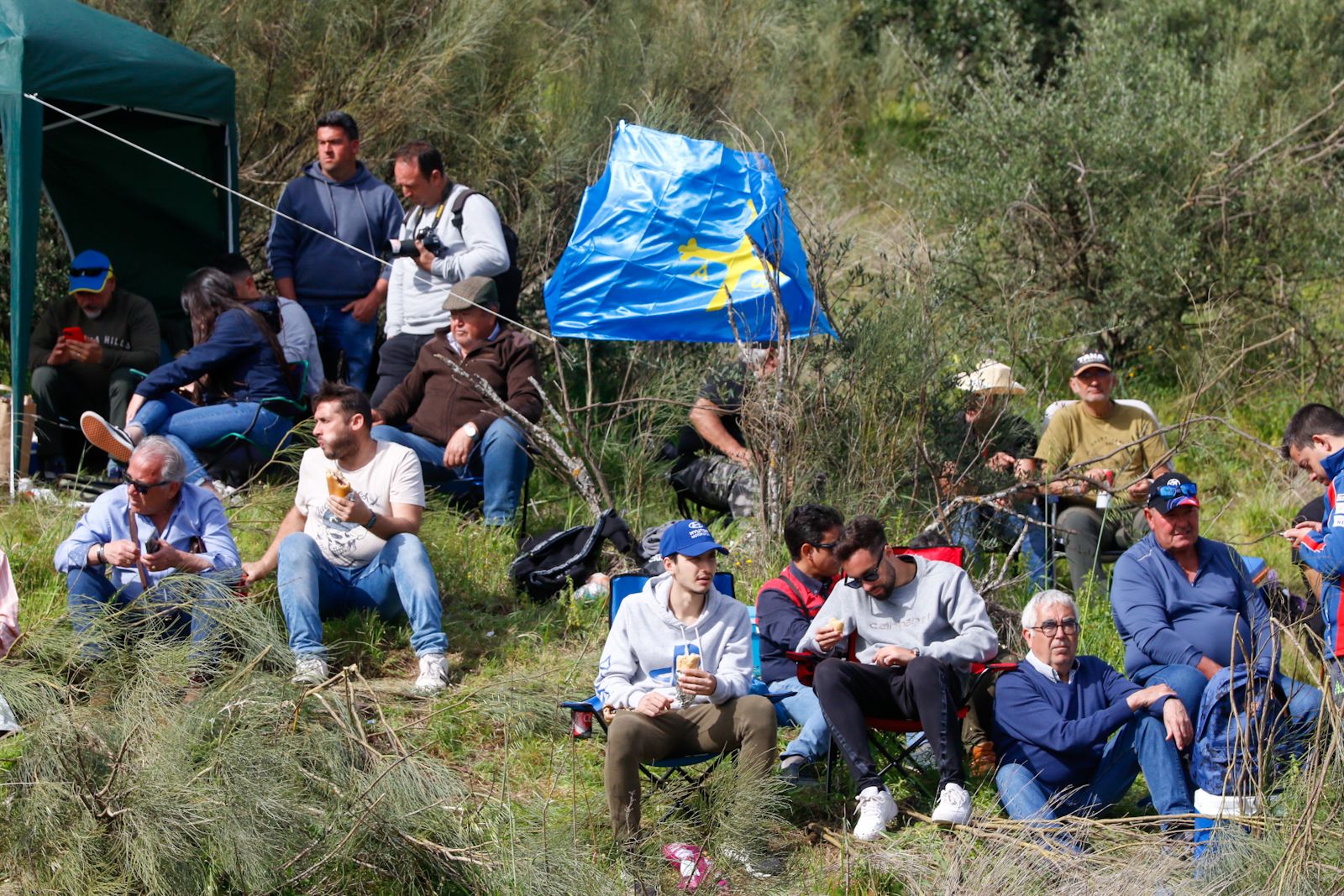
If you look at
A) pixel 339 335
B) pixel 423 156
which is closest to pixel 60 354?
pixel 339 335

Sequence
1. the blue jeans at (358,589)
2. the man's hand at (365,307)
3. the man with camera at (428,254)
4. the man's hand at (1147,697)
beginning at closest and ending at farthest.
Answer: the man's hand at (1147,697)
the blue jeans at (358,589)
the man with camera at (428,254)
the man's hand at (365,307)

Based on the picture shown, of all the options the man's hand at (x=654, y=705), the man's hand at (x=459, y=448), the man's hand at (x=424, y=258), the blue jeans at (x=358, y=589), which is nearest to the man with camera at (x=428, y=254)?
the man's hand at (x=424, y=258)

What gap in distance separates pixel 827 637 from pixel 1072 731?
83cm

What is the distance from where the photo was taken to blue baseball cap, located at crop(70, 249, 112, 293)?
7.01 meters

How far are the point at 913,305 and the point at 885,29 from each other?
7.05 m

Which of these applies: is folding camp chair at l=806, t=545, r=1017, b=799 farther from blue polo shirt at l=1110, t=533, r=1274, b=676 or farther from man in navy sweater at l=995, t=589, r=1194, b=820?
blue polo shirt at l=1110, t=533, r=1274, b=676

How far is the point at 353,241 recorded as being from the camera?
23.9ft

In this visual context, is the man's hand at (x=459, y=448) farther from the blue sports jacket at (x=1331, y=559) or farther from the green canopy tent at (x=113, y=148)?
the blue sports jacket at (x=1331, y=559)

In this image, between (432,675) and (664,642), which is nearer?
(664,642)

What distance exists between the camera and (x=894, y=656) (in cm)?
471

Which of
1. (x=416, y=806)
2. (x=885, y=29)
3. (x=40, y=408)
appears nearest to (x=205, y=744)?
(x=416, y=806)

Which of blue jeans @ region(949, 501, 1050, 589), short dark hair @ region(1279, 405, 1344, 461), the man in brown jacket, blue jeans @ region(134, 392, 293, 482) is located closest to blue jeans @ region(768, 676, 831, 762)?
blue jeans @ region(949, 501, 1050, 589)

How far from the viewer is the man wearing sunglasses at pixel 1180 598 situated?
493cm

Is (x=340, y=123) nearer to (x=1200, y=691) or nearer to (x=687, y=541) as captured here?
(x=687, y=541)
